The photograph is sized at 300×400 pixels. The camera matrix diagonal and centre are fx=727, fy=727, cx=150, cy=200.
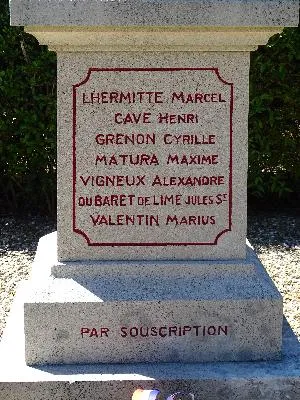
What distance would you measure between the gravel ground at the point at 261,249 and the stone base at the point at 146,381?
110 cm

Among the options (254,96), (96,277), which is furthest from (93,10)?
(254,96)

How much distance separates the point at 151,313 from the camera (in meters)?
3.22

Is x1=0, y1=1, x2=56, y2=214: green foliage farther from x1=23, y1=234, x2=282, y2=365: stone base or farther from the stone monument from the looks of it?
x1=23, y1=234, x2=282, y2=365: stone base

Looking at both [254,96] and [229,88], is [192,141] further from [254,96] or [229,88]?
[254,96]

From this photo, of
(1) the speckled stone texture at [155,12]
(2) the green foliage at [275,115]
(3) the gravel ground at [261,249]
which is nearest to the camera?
(1) the speckled stone texture at [155,12]

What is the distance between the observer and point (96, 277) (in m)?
3.30

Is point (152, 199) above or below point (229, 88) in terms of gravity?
below

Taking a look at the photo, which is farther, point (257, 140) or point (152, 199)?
point (257, 140)

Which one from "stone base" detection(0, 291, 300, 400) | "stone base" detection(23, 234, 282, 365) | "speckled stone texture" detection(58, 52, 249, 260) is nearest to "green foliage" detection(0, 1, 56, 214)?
"speckled stone texture" detection(58, 52, 249, 260)

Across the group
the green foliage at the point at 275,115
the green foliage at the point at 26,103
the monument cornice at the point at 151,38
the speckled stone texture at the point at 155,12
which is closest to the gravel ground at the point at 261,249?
the green foliage at the point at 275,115

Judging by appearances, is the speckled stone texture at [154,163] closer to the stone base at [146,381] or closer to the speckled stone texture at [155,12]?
the speckled stone texture at [155,12]

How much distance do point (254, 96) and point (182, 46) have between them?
3357 millimetres

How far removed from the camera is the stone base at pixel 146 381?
10.1 feet

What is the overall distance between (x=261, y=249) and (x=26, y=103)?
8.16 feet
